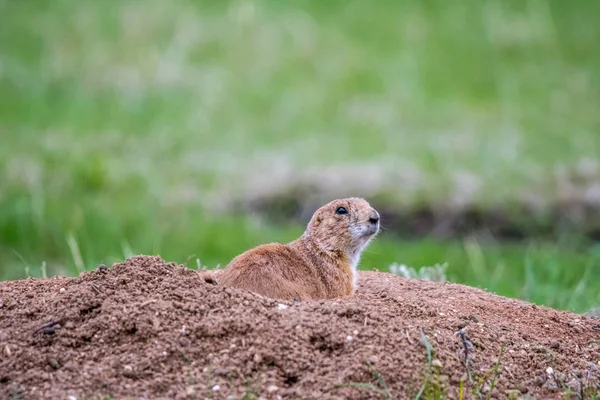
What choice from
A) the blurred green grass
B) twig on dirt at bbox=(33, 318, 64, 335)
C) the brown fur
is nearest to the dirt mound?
twig on dirt at bbox=(33, 318, 64, 335)

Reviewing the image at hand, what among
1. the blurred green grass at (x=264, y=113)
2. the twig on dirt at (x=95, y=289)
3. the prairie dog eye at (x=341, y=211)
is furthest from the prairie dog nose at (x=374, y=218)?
the blurred green grass at (x=264, y=113)

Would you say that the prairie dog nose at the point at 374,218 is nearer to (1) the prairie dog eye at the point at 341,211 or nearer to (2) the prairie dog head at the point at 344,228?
(2) the prairie dog head at the point at 344,228

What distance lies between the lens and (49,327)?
376 centimetres

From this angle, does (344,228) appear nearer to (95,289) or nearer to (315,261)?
(315,261)

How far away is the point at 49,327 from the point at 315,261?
186 cm

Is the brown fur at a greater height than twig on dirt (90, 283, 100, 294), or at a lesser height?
lesser

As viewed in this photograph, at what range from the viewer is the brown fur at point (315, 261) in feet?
14.7

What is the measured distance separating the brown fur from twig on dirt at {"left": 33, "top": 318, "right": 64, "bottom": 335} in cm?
91

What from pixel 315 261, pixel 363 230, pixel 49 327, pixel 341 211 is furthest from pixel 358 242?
pixel 49 327

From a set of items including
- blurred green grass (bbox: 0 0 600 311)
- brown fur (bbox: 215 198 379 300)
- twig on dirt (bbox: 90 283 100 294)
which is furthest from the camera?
blurred green grass (bbox: 0 0 600 311)

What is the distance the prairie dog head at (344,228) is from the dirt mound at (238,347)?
121 centimetres

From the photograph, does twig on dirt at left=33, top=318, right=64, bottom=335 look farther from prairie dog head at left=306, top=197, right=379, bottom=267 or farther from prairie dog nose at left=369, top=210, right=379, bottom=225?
prairie dog nose at left=369, top=210, right=379, bottom=225

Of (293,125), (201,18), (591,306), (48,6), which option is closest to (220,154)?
(293,125)

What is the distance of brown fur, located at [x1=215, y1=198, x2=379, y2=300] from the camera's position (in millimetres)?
4488
